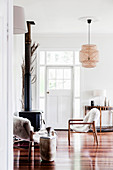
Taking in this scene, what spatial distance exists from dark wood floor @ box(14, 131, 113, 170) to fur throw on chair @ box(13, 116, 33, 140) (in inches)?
16.1

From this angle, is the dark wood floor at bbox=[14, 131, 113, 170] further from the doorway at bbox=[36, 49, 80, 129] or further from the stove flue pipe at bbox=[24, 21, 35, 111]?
the doorway at bbox=[36, 49, 80, 129]

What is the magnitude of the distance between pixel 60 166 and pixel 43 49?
13.9ft

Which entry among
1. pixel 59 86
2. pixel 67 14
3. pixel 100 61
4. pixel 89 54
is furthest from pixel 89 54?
pixel 59 86

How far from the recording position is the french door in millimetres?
7410

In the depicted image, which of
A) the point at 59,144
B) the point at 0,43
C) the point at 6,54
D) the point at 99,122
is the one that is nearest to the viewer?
the point at 0,43

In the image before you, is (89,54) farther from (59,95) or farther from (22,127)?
(22,127)

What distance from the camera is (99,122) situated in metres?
7.30

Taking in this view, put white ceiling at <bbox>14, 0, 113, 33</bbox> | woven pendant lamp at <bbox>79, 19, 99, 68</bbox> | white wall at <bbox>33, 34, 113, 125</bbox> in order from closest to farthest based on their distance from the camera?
1. white ceiling at <bbox>14, 0, 113, 33</bbox>
2. woven pendant lamp at <bbox>79, 19, 99, 68</bbox>
3. white wall at <bbox>33, 34, 113, 125</bbox>

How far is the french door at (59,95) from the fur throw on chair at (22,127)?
124 inches

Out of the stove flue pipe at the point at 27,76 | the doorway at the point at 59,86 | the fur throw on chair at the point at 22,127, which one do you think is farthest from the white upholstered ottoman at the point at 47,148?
the doorway at the point at 59,86

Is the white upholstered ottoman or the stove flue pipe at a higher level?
the stove flue pipe

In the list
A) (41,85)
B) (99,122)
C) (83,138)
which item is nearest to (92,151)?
(83,138)

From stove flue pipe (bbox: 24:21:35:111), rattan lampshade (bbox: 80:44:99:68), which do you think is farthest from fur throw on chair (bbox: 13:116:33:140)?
rattan lampshade (bbox: 80:44:99:68)

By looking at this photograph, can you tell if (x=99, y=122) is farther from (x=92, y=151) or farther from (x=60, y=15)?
(x=60, y=15)
